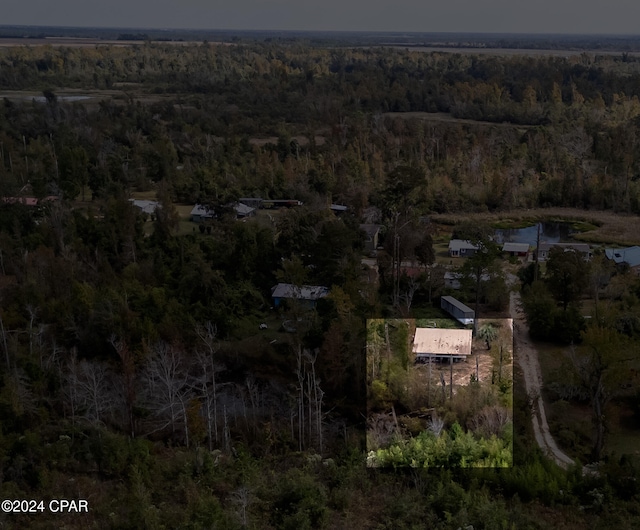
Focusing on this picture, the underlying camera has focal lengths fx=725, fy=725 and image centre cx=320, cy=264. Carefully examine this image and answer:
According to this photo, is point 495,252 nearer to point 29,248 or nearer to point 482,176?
point 29,248

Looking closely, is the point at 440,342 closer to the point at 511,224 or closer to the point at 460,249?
the point at 460,249

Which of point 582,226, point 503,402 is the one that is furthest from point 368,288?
point 582,226

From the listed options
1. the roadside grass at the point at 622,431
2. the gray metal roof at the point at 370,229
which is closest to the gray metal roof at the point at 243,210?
the gray metal roof at the point at 370,229

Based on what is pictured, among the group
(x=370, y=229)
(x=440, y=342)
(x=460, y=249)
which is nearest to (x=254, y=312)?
(x=440, y=342)

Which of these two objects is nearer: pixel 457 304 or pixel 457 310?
pixel 457 310

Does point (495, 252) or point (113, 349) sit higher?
point (495, 252)

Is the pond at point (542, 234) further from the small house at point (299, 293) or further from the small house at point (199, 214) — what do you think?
the small house at point (199, 214)
